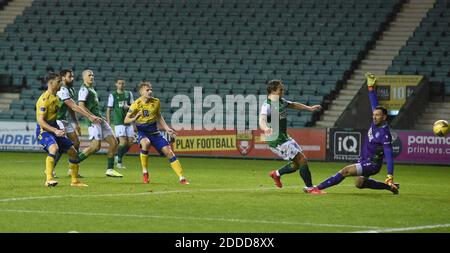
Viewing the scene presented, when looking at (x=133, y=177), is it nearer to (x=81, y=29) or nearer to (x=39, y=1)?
(x=81, y=29)

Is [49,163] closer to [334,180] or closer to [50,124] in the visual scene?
[50,124]

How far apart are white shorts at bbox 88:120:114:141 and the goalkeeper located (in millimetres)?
6310

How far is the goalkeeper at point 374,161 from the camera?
18.1 m

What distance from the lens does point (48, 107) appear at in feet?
63.5

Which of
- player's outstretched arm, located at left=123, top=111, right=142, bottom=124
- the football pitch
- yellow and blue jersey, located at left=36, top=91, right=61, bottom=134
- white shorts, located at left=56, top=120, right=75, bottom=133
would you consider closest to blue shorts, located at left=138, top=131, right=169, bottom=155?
player's outstretched arm, located at left=123, top=111, right=142, bottom=124

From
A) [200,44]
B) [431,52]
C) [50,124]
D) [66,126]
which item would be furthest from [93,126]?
[200,44]

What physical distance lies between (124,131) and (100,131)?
3879 mm

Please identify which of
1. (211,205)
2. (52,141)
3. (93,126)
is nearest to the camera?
(211,205)

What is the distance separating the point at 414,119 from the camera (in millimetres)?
33875

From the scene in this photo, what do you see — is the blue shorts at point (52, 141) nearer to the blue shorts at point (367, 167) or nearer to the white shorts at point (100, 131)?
the white shorts at point (100, 131)

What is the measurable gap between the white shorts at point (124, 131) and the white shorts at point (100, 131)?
12.0ft

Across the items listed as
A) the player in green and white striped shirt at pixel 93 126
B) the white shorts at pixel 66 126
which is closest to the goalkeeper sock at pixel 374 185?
the player in green and white striped shirt at pixel 93 126

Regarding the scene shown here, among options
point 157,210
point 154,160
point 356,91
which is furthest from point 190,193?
point 356,91

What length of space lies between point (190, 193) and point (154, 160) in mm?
12881
